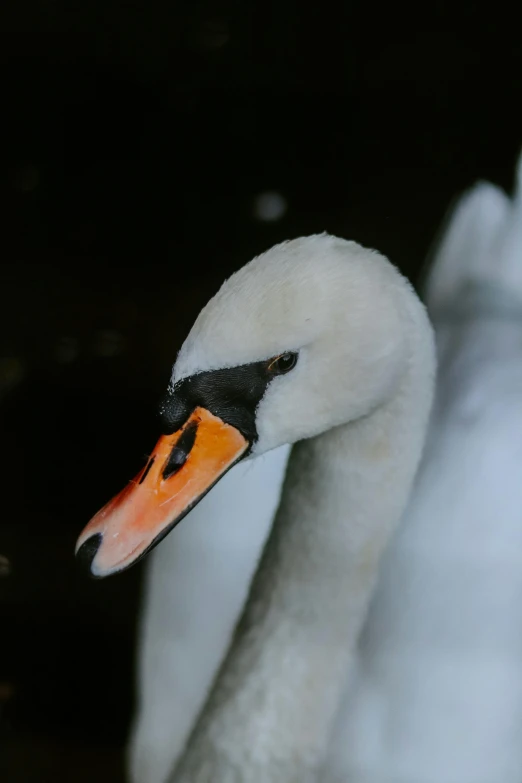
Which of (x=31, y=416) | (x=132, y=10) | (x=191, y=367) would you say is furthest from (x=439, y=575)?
(x=132, y=10)

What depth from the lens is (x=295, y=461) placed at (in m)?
1.03

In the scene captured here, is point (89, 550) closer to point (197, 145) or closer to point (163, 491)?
point (163, 491)

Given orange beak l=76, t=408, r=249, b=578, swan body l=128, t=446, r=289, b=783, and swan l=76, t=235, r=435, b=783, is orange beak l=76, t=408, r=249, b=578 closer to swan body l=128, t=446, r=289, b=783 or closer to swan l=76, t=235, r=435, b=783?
swan l=76, t=235, r=435, b=783

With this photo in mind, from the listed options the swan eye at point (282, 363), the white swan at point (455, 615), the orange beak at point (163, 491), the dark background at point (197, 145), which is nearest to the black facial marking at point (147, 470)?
the orange beak at point (163, 491)

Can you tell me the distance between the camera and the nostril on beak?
914 millimetres

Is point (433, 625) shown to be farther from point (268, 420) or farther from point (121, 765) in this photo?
point (121, 765)

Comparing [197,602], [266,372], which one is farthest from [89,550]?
[197,602]

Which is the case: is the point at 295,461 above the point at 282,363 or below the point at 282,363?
below

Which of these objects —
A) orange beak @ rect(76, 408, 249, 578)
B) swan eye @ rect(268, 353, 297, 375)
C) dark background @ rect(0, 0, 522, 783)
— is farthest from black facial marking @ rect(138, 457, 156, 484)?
dark background @ rect(0, 0, 522, 783)

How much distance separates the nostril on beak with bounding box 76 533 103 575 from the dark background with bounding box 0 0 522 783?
900mm

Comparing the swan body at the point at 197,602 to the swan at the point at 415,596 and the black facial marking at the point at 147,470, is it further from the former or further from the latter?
the black facial marking at the point at 147,470

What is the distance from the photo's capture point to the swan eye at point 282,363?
2.86 feet

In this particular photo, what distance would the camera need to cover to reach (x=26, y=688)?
1.52 m

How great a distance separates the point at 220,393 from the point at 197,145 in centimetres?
125
